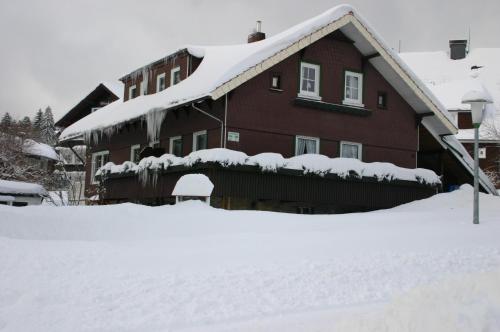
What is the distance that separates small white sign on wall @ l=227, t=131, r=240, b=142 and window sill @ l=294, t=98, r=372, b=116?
2.69 metres

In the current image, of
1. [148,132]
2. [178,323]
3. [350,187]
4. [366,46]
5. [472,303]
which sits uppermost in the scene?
[366,46]

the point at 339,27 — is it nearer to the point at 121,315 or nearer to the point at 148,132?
the point at 148,132

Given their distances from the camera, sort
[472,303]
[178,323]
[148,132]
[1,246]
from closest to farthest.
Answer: [472,303], [178,323], [1,246], [148,132]

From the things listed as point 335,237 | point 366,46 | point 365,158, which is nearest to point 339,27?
point 366,46

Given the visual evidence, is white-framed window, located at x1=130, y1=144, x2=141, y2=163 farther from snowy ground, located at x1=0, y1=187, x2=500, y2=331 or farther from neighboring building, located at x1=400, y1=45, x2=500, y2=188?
neighboring building, located at x1=400, y1=45, x2=500, y2=188

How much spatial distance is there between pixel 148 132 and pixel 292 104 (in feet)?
20.7

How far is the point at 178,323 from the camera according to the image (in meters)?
5.76

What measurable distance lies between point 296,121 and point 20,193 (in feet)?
65.4

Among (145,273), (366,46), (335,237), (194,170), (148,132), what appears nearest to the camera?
(145,273)

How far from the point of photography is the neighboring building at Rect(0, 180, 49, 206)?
32338mm

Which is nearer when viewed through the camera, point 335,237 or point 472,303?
point 472,303

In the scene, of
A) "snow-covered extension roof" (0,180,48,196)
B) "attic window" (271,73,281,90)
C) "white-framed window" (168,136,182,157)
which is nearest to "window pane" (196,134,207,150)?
"white-framed window" (168,136,182,157)

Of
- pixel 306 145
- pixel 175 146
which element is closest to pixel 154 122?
pixel 175 146

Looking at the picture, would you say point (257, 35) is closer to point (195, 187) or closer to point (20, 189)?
point (195, 187)
